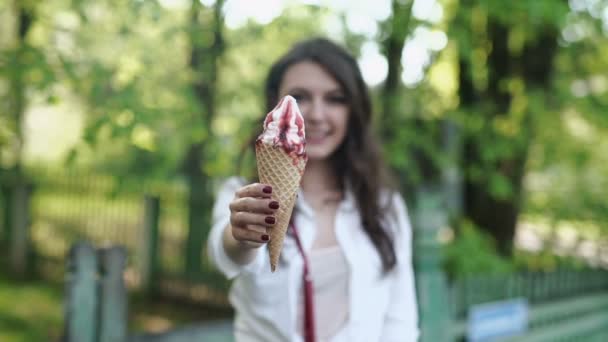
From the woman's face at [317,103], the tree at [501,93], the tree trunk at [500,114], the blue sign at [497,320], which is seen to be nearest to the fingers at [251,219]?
the woman's face at [317,103]

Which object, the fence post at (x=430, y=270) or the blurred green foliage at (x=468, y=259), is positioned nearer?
the fence post at (x=430, y=270)

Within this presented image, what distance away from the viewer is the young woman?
6.21ft

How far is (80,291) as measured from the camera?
8.11 ft

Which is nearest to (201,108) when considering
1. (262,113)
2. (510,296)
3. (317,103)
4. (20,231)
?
(262,113)

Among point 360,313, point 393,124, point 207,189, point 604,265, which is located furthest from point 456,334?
point 207,189

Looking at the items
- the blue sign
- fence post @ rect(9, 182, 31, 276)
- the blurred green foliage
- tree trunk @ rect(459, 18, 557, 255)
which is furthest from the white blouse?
fence post @ rect(9, 182, 31, 276)

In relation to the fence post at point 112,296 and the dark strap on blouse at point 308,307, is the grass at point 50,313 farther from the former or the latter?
the dark strap on blouse at point 308,307

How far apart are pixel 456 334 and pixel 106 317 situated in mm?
2280

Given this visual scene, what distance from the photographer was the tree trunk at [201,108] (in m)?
3.57

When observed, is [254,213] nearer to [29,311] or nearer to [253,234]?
[253,234]

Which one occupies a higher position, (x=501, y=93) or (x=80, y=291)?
(x=501, y=93)

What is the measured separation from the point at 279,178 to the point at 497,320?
3.32 meters

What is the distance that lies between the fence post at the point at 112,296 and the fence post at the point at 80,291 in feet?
0.14

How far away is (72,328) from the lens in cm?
247
